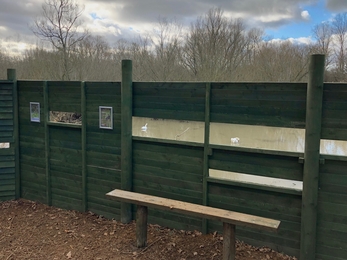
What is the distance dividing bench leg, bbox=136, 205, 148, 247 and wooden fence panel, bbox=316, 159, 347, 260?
65.3 inches

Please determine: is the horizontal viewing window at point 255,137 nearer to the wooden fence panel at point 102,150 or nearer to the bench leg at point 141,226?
the wooden fence panel at point 102,150

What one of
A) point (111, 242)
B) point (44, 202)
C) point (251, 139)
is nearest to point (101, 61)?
point (251, 139)

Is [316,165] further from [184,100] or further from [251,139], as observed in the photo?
[251,139]

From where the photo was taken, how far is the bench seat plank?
258 centimetres

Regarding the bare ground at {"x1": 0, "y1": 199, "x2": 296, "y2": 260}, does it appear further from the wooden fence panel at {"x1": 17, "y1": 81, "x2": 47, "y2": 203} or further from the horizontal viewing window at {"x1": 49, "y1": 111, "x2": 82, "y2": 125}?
the horizontal viewing window at {"x1": 49, "y1": 111, "x2": 82, "y2": 125}

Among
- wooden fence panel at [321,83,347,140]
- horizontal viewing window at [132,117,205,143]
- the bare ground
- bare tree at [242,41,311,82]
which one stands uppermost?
bare tree at [242,41,311,82]

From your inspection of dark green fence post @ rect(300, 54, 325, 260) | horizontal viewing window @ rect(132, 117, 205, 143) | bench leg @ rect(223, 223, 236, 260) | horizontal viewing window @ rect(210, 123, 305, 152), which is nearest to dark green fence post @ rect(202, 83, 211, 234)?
bench leg @ rect(223, 223, 236, 260)

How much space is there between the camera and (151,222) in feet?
12.3

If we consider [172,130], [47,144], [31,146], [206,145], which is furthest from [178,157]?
[172,130]

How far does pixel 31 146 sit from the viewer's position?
4.56 meters

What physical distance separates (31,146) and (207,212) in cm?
301

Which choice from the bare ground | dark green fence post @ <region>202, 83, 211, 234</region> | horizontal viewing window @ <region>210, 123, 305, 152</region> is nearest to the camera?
the bare ground

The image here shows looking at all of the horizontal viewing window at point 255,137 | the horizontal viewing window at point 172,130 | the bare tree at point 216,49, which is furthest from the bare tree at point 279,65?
the horizontal viewing window at point 172,130

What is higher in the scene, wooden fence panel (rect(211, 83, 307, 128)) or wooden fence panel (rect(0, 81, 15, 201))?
wooden fence panel (rect(211, 83, 307, 128))
